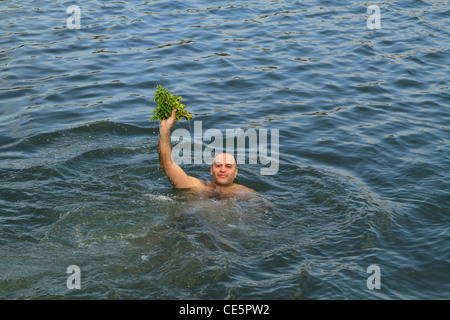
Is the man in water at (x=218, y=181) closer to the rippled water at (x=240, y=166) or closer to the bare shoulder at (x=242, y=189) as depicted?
the bare shoulder at (x=242, y=189)

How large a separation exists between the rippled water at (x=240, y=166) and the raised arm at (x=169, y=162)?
0.81ft

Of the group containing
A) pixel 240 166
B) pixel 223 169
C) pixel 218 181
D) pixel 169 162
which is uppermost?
pixel 169 162

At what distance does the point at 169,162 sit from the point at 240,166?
2.60 meters

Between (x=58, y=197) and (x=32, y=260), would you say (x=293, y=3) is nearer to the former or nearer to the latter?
(x=58, y=197)

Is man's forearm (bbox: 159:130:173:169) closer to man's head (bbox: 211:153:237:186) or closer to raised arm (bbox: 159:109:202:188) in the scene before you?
raised arm (bbox: 159:109:202:188)

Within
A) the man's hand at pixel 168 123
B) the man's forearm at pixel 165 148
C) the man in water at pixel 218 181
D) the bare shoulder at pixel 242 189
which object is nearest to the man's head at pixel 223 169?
the man in water at pixel 218 181

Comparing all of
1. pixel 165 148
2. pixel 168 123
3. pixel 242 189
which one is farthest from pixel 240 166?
pixel 168 123

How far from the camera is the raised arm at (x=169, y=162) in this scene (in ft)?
27.8

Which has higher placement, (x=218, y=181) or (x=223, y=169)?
(x=223, y=169)

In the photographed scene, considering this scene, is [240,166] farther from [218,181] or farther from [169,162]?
[169,162]

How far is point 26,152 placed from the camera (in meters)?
11.0

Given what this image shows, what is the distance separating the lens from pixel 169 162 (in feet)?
29.3

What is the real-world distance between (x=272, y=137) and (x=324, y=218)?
3.50 m
